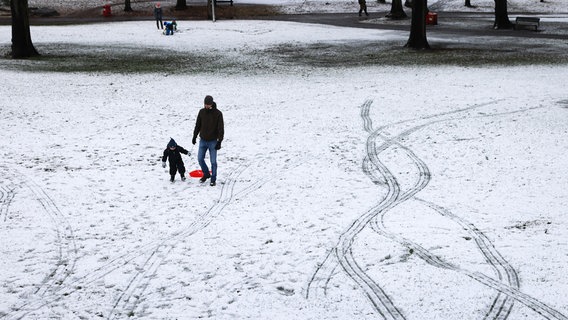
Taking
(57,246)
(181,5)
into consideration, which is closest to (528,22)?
(181,5)

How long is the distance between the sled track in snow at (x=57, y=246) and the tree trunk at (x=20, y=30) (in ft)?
56.1

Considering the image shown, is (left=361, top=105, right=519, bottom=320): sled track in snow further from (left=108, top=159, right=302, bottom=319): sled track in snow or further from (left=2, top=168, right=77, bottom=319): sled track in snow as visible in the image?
(left=2, top=168, right=77, bottom=319): sled track in snow

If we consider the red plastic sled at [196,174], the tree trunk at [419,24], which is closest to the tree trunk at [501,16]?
the tree trunk at [419,24]

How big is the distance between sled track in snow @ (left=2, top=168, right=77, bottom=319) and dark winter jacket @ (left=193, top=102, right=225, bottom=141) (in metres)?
3.19

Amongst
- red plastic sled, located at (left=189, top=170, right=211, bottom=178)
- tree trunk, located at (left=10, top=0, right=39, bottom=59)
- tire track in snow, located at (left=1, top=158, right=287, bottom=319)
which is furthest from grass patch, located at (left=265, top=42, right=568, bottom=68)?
tire track in snow, located at (left=1, top=158, right=287, bottom=319)

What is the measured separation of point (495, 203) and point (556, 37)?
26.8m

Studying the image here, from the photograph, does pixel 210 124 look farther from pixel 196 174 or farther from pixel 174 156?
pixel 196 174

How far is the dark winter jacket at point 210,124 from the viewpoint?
12.1 metres

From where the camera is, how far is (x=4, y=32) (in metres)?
38.8

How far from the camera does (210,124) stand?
1216 cm

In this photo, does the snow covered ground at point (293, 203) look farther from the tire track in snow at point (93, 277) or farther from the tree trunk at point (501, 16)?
the tree trunk at point (501, 16)

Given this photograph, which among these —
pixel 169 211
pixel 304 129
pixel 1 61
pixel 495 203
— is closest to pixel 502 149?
pixel 495 203

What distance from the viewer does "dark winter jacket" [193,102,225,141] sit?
12.1 meters

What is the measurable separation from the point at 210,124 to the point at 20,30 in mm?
19686
